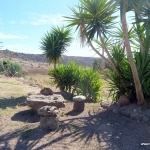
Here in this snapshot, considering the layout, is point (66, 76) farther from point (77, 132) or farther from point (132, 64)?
point (77, 132)

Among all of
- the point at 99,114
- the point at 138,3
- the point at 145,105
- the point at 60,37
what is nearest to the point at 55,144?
the point at 99,114

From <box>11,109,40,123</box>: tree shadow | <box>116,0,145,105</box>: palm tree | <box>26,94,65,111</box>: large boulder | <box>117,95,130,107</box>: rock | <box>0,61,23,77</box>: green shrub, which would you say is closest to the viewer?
<box>116,0,145,105</box>: palm tree

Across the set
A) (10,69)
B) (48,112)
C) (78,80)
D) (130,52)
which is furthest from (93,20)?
(10,69)

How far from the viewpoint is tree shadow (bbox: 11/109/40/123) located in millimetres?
9281

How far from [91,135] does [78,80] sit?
830 centimetres

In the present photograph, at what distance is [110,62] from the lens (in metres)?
10.0

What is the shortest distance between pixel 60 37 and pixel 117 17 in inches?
330

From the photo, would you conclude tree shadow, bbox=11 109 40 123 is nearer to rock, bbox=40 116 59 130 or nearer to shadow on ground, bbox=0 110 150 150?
shadow on ground, bbox=0 110 150 150

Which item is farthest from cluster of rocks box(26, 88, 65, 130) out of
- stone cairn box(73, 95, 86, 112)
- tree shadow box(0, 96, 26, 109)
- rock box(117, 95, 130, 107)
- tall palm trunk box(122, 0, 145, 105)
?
tall palm trunk box(122, 0, 145, 105)

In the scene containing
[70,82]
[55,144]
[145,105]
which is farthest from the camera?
[70,82]

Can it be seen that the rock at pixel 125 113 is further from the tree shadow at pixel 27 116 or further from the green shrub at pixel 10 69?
the green shrub at pixel 10 69

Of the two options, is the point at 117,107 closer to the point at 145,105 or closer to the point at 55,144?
the point at 145,105

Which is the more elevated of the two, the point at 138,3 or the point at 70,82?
the point at 138,3

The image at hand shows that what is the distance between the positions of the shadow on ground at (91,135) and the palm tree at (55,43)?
9.30 metres
